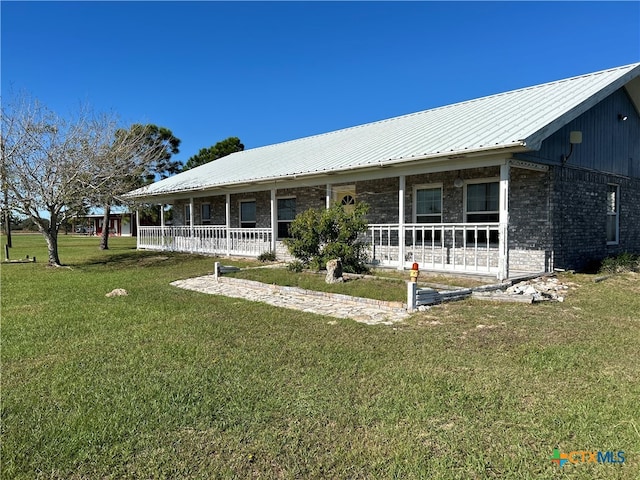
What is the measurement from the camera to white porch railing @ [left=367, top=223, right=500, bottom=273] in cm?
965

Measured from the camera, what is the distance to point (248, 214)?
1772cm

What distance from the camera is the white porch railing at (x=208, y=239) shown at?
15417 mm

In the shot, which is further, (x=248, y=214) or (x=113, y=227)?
(x=113, y=227)

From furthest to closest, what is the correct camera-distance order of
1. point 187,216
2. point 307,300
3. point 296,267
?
1. point 187,216
2. point 296,267
3. point 307,300

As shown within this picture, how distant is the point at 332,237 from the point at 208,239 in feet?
28.2

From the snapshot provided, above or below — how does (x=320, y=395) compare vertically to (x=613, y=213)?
below

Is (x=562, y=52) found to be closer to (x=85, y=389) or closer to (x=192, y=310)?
(x=192, y=310)

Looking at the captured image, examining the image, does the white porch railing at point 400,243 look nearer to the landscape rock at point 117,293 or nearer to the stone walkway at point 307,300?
the stone walkway at point 307,300

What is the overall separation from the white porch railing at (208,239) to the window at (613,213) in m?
10.9

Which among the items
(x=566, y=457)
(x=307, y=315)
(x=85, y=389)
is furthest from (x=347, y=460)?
(x=307, y=315)

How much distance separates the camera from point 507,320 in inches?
223

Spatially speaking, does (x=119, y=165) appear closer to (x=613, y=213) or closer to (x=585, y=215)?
(x=585, y=215)

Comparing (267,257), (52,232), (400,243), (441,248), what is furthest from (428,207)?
(52,232)

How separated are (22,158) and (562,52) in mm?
17456
